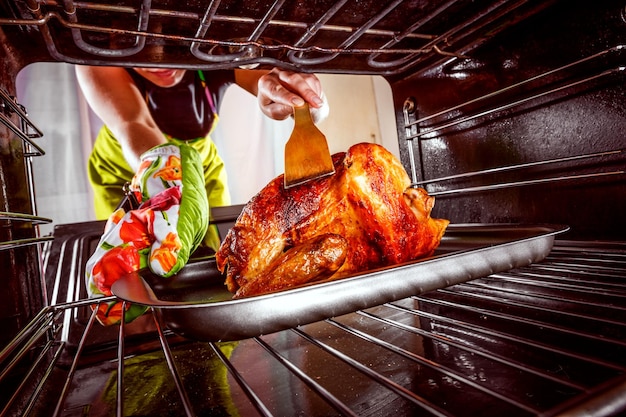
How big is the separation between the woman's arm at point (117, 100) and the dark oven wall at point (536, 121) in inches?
54.1

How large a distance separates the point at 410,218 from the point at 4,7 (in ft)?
2.92

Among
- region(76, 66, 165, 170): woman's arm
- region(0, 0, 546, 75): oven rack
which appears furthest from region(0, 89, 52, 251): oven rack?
region(76, 66, 165, 170): woman's arm

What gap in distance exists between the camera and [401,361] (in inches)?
30.1

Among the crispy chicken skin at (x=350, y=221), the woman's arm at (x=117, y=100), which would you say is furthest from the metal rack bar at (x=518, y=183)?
the woman's arm at (x=117, y=100)

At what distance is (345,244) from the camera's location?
0.79m

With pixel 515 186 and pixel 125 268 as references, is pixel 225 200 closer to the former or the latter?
pixel 125 268

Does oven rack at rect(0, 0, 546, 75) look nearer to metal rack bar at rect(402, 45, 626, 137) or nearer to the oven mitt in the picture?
metal rack bar at rect(402, 45, 626, 137)

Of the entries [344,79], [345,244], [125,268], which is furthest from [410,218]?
[344,79]

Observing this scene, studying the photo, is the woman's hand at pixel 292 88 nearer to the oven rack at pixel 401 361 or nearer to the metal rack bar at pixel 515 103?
the metal rack bar at pixel 515 103

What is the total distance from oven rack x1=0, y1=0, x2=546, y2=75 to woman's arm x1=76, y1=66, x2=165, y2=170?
1.12m

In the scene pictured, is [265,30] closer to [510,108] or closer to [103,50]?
[103,50]

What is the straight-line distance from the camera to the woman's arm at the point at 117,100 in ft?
6.88

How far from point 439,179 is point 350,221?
481 millimetres

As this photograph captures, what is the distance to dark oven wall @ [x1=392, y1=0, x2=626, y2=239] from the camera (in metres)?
0.89
